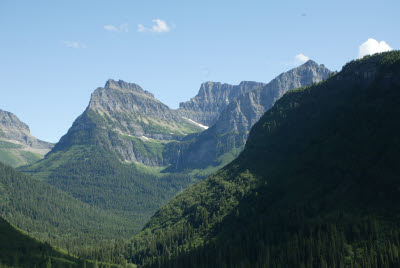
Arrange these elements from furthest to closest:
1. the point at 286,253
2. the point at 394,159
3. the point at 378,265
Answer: the point at 394,159
the point at 286,253
the point at 378,265

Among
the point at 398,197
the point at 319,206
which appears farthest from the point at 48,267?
the point at 398,197

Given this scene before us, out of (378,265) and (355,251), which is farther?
(355,251)

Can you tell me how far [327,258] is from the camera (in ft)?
523

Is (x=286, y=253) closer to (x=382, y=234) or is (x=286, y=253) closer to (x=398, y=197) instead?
(x=382, y=234)

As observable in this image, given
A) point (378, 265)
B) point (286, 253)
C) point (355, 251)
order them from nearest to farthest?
point (378, 265), point (355, 251), point (286, 253)

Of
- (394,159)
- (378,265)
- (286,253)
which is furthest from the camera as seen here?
(394,159)

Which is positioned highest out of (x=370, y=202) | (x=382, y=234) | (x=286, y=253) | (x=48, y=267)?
(x=370, y=202)

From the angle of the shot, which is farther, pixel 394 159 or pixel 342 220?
pixel 394 159

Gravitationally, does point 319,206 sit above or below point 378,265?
above

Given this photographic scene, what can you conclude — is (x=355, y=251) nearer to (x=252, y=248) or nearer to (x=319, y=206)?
(x=319, y=206)

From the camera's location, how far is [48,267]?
18325cm

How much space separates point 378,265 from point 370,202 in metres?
41.7

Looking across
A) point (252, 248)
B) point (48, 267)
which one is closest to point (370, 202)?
point (252, 248)

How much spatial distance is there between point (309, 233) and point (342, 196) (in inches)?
1171
